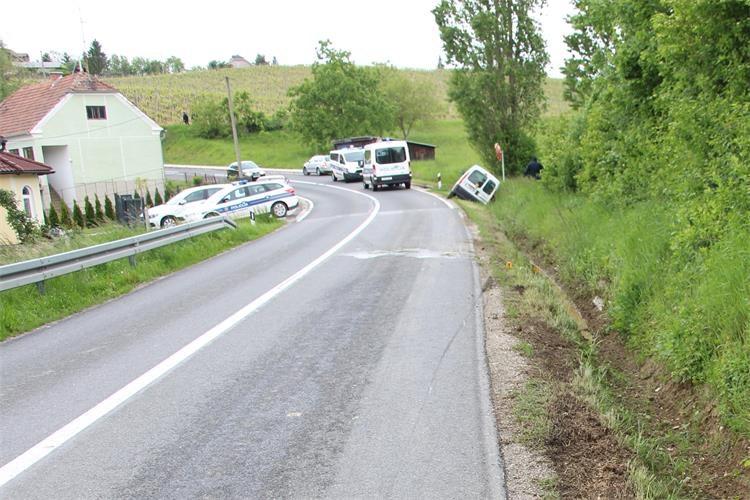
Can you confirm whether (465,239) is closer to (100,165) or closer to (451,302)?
(451,302)

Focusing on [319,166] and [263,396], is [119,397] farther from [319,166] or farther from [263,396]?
[319,166]

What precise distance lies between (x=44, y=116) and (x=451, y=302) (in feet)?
127

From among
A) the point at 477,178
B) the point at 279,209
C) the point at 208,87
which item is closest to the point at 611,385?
the point at 279,209

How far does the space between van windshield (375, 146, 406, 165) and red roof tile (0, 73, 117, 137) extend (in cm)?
1891

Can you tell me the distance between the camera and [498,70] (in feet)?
99.9

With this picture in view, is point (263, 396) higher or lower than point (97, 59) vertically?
lower

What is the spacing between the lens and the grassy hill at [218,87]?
9919 centimetres

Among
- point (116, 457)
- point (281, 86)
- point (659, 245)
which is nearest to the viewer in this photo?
point (116, 457)

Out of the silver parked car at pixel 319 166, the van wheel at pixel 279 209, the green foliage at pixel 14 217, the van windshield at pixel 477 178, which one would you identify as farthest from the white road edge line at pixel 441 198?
the silver parked car at pixel 319 166

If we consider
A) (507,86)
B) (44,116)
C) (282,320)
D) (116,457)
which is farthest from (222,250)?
(44,116)

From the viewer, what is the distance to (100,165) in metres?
Result: 44.7

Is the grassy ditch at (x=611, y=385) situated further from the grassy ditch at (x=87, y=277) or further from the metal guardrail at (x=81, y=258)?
the metal guardrail at (x=81, y=258)

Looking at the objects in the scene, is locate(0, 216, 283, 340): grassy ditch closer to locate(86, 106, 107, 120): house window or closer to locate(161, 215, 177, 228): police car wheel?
locate(161, 215, 177, 228): police car wheel

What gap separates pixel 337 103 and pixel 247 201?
4467 centimetres
